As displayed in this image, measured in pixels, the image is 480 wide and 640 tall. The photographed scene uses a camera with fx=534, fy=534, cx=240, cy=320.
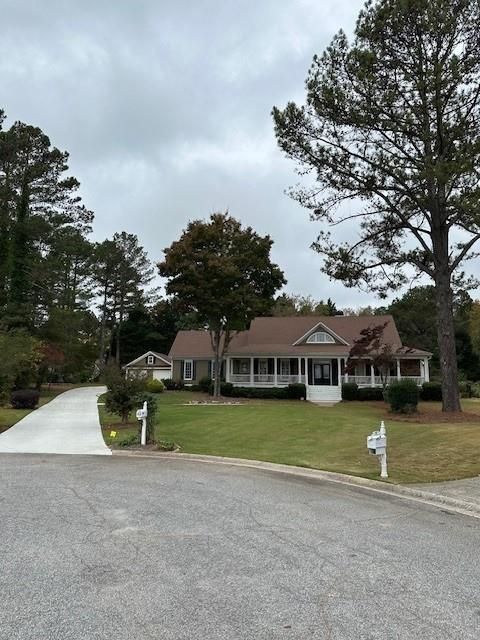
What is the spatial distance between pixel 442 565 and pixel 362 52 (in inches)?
799

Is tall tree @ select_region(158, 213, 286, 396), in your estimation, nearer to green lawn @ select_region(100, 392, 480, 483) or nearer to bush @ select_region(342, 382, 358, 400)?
bush @ select_region(342, 382, 358, 400)

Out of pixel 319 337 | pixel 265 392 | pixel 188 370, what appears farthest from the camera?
pixel 188 370

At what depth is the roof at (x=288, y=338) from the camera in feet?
127

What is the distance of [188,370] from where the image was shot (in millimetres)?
42938

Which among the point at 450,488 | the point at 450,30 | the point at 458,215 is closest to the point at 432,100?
the point at 450,30

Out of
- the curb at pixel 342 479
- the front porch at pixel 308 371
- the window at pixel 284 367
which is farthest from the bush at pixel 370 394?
the curb at pixel 342 479

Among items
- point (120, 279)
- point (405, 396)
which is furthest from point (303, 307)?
point (405, 396)

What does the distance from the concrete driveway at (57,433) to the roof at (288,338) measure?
53.9ft

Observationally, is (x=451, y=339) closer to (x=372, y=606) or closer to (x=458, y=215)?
(x=458, y=215)

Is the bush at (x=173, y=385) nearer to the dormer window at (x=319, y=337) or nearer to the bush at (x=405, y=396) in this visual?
the dormer window at (x=319, y=337)

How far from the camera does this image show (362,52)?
20.7 meters

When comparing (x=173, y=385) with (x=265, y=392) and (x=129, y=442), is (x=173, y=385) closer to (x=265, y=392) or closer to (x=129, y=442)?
(x=265, y=392)

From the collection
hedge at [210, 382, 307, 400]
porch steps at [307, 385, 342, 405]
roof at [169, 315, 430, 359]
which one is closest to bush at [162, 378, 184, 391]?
roof at [169, 315, 430, 359]

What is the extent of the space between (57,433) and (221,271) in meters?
16.9
